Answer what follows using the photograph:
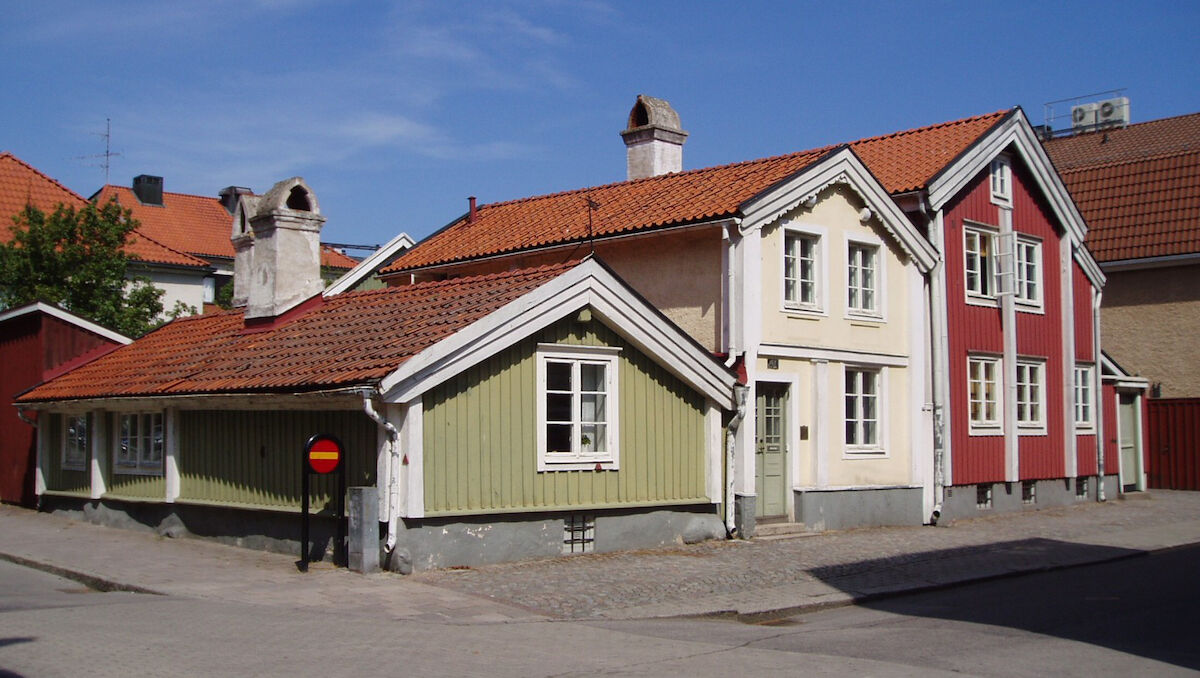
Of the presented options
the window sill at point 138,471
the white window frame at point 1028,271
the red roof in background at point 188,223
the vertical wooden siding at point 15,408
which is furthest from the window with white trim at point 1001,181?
the red roof in background at point 188,223

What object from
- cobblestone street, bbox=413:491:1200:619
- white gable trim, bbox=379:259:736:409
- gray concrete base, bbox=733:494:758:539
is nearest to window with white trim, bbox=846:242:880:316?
cobblestone street, bbox=413:491:1200:619

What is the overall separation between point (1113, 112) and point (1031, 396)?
77.4 ft

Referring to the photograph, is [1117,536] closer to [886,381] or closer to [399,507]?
[886,381]

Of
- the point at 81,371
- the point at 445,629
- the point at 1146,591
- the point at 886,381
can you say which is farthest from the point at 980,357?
the point at 81,371

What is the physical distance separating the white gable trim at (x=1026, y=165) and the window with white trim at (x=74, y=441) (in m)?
14.6

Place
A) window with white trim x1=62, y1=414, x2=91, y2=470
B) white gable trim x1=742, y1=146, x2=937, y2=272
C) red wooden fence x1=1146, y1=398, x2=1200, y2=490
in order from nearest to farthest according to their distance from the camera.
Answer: white gable trim x1=742, y1=146, x2=937, y2=272, window with white trim x1=62, y1=414, x2=91, y2=470, red wooden fence x1=1146, y1=398, x2=1200, y2=490

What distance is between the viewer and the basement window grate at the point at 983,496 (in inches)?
856

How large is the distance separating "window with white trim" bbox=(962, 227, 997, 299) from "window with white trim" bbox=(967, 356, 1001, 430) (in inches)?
48.5

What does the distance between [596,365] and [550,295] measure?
1.34 meters

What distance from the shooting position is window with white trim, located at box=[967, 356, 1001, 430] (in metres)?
21.7

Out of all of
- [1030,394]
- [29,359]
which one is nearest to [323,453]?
[29,359]

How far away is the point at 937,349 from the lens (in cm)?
2056

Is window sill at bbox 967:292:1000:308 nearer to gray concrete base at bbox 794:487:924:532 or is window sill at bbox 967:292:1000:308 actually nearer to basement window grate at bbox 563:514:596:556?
gray concrete base at bbox 794:487:924:532

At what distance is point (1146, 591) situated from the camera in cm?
1317
